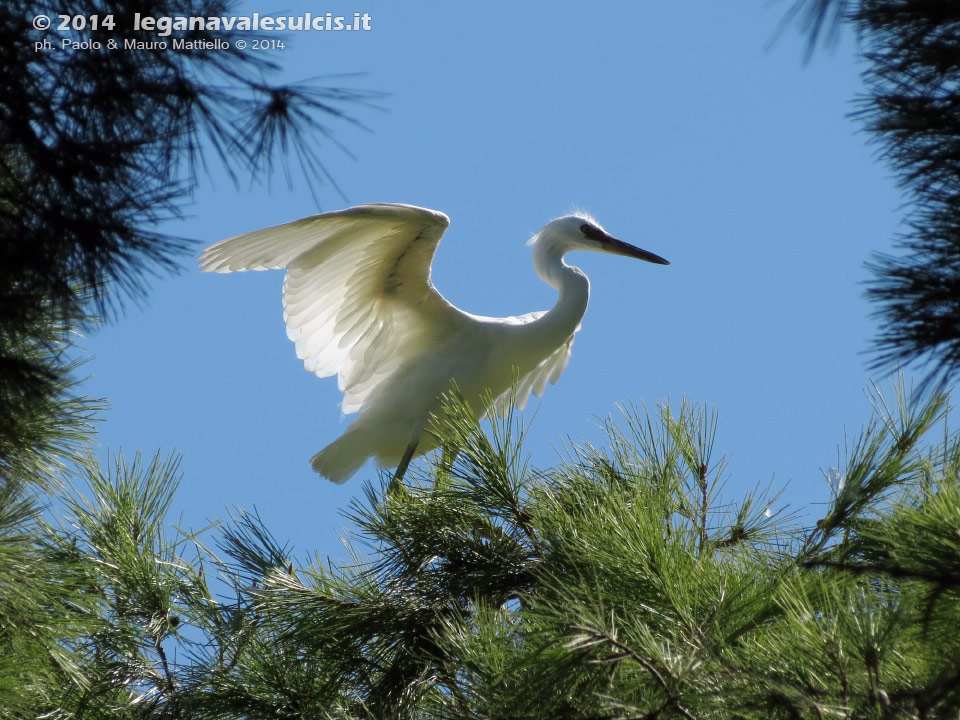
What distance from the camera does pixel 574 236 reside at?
13.4 feet

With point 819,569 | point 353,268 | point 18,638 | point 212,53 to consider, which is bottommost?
point 819,569

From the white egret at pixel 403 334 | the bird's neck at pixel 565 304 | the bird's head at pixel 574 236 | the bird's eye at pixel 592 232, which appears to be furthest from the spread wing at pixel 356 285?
the bird's eye at pixel 592 232

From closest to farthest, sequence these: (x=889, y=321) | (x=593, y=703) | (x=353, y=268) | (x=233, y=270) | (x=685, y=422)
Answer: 1. (x=889, y=321)
2. (x=593, y=703)
3. (x=685, y=422)
4. (x=233, y=270)
5. (x=353, y=268)

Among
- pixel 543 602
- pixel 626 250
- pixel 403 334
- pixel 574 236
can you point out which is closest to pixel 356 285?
pixel 403 334

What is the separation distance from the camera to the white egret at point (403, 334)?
3598mm

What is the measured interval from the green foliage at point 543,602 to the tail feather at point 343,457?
133cm

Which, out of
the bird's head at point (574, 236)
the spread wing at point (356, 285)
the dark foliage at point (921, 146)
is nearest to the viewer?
the dark foliage at point (921, 146)

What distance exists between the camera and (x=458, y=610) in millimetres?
2055

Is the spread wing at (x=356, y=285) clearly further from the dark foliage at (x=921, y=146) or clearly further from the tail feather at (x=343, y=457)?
the dark foliage at (x=921, y=146)

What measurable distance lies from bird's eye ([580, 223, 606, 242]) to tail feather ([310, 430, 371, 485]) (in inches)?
42.5

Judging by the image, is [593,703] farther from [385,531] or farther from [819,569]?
[385,531]

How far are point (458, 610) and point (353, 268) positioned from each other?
1.75 m

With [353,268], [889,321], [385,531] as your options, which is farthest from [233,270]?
[889,321]

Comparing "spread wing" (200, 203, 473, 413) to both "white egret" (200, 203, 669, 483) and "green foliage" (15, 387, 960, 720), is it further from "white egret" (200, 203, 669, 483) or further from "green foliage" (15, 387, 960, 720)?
"green foliage" (15, 387, 960, 720)
